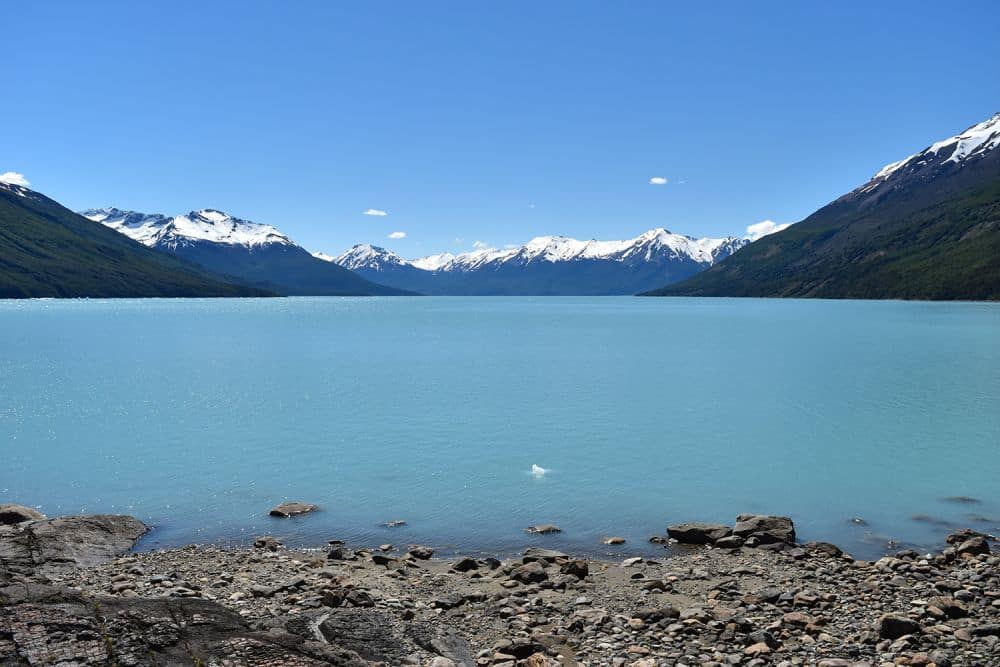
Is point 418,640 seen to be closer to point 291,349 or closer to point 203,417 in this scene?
point 203,417

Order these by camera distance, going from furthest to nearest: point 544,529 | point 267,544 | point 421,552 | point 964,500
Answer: point 964,500, point 544,529, point 267,544, point 421,552

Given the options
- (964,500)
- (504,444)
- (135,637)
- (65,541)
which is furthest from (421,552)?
(964,500)

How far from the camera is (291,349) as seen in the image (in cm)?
10319

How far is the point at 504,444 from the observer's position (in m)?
42.1

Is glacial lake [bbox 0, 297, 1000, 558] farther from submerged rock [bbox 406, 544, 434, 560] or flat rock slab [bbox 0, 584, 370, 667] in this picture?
flat rock slab [bbox 0, 584, 370, 667]

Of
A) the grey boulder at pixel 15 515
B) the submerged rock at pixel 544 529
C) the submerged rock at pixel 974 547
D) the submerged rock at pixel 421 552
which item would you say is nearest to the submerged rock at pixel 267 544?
the submerged rock at pixel 421 552

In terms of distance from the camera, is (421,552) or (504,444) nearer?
(421,552)

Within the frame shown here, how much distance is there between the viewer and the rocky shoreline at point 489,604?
1255 cm

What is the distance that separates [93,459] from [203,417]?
41.4 feet

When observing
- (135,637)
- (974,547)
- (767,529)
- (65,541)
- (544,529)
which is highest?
(135,637)

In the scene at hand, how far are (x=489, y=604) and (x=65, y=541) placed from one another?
1478cm

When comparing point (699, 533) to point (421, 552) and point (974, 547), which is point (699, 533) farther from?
point (421, 552)

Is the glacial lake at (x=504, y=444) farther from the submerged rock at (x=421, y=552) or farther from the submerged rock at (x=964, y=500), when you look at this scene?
the submerged rock at (x=421, y=552)

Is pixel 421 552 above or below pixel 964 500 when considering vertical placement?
above
